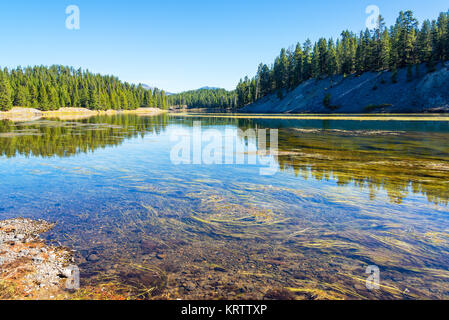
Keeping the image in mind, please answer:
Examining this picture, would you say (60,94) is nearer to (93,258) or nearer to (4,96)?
(4,96)

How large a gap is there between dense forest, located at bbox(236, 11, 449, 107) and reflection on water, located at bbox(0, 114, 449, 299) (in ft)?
317

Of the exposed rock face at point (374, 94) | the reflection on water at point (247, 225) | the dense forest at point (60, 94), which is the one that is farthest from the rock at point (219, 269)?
the dense forest at point (60, 94)

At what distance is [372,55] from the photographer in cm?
9656

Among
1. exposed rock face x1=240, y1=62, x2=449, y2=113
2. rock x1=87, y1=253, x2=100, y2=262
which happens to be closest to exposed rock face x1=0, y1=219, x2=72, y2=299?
rock x1=87, y1=253, x2=100, y2=262

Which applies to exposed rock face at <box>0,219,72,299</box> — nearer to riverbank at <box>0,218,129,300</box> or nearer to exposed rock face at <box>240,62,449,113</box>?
riverbank at <box>0,218,129,300</box>

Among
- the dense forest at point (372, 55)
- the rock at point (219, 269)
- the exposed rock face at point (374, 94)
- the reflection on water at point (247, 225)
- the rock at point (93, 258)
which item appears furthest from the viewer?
the dense forest at point (372, 55)

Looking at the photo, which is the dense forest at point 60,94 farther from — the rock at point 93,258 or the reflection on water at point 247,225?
the rock at point 93,258

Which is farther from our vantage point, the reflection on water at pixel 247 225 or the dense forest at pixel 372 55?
the dense forest at pixel 372 55

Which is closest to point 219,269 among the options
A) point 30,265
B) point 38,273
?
point 38,273

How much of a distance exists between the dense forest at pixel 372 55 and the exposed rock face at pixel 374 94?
3.25 meters

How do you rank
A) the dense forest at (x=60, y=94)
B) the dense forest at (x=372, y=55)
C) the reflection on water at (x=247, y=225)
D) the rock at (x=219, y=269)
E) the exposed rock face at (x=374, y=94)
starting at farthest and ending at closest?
the dense forest at (x=60, y=94) < the dense forest at (x=372, y=55) < the exposed rock face at (x=374, y=94) < the rock at (x=219, y=269) < the reflection on water at (x=247, y=225)

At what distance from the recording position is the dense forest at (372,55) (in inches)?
3346

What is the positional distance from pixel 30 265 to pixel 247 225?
4.63 meters

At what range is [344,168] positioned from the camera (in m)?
12.4
